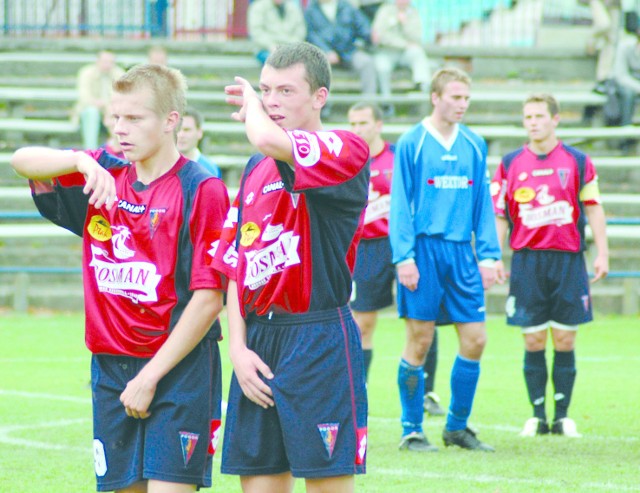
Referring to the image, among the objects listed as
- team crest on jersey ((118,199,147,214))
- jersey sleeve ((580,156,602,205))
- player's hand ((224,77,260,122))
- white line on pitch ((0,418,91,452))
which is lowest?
white line on pitch ((0,418,91,452))

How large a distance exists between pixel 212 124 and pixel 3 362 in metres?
8.48

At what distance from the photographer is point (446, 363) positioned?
38.0 feet

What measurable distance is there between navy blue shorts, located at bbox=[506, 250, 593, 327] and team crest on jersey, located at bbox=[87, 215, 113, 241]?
463 centimetres

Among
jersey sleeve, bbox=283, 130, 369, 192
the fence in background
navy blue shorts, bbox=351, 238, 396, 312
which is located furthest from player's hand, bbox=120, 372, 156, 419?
the fence in background

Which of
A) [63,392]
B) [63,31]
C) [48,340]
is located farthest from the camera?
[63,31]

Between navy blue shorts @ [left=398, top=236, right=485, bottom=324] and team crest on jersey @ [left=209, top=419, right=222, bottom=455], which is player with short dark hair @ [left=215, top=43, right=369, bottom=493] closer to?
team crest on jersey @ [left=209, top=419, right=222, bottom=455]

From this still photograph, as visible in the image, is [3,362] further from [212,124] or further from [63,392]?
[212,124]

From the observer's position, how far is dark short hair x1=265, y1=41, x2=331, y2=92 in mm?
4273

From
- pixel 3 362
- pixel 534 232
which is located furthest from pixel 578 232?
pixel 3 362

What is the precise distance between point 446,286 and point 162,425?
12.0 feet

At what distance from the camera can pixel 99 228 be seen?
4492 mm

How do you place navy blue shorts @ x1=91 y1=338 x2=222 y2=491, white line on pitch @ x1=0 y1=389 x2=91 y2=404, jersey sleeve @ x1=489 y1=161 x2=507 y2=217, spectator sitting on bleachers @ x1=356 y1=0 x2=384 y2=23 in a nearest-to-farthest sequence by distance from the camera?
1. navy blue shorts @ x1=91 y1=338 x2=222 y2=491
2. jersey sleeve @ x1=489 y1=161 x2=507 y2=217
3. white line on pitch @ x1=0 y1=389 x2=91 y2=404
4. spectator sitting on bleachers @ x1=356 y1=0 x2=384 y2=23

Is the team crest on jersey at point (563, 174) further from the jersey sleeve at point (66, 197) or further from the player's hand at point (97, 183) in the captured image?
the player's hand at point (97, 183)

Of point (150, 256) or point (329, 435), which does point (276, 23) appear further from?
point (329, 435)
